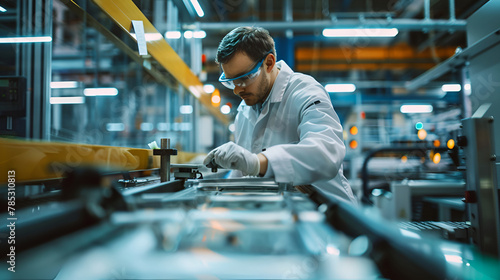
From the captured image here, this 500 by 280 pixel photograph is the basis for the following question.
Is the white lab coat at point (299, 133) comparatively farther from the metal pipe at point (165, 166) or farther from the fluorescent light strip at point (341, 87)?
the fluorescent light strip at point (341, 87)

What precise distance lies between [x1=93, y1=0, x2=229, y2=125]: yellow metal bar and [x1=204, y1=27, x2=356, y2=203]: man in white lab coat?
0.51m

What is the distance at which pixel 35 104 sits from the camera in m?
1.58

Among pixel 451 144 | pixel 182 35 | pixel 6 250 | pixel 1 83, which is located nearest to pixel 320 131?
pixel 6 250

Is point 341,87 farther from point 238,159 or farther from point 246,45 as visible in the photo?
point 238,159

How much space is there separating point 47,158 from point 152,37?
1206mm

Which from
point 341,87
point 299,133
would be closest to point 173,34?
point 299,133

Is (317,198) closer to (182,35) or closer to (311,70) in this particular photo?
(182,35)

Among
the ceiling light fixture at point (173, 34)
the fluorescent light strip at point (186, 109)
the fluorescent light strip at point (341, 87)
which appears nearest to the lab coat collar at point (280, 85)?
the ceiling light fixture at point (173, 34)

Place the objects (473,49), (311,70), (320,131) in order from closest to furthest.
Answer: (320,131) → (473,49) → (311,70)

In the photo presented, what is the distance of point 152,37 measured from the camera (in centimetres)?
190

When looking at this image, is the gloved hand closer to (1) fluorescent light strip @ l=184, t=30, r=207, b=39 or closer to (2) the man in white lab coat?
(2) the man in white lab coat

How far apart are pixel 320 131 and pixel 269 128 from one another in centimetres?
52

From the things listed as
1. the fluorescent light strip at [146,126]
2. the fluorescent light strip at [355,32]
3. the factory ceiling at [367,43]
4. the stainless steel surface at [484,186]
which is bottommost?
the stainless steel surface at [484,186]

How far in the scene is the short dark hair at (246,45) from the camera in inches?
57.3
